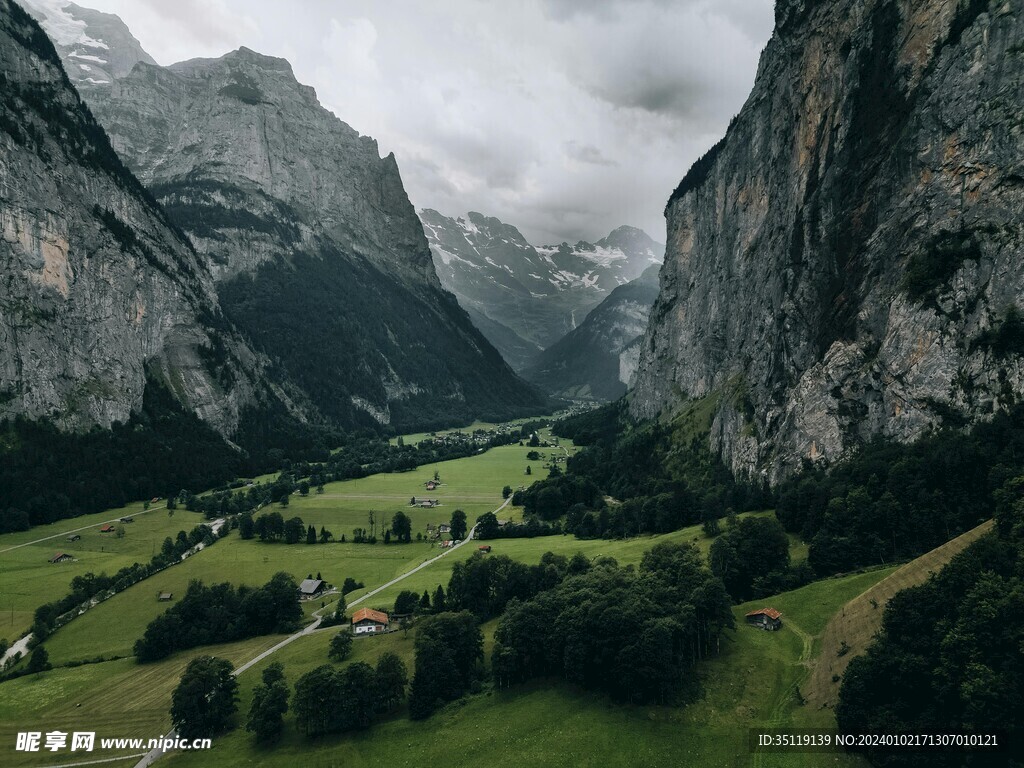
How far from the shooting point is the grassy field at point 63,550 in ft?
249

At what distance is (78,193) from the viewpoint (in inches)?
6353

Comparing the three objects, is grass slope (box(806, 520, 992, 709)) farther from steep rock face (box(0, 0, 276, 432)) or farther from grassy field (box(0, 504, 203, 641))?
steep rock face (box(0, 0, 276, 432))

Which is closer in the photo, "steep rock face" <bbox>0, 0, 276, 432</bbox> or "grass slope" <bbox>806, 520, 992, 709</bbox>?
"grass slope" <bbox>806, 520, 992, 709</bbox>

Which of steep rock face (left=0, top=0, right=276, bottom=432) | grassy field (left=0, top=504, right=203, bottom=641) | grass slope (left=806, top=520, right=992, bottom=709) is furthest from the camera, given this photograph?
steep rock face (left=0, top=0, right=276, bottom=432)

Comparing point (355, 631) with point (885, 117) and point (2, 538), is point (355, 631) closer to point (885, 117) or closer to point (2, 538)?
point (2, 538)

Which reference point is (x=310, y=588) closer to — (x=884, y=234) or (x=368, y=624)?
(x=368, y=624)

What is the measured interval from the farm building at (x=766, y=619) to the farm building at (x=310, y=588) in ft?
184

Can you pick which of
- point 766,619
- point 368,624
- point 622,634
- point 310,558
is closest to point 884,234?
point 766,619

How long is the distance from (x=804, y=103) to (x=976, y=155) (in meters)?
46.8

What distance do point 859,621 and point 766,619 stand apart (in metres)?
8.95

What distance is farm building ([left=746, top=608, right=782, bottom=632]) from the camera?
54.8m

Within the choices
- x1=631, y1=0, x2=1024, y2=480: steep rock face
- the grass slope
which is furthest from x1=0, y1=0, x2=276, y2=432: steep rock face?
the grass slope

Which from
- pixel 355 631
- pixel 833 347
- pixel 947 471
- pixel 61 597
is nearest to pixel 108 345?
pixel 61 597

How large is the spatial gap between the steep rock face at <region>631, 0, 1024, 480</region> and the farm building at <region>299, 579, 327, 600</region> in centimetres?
7136
